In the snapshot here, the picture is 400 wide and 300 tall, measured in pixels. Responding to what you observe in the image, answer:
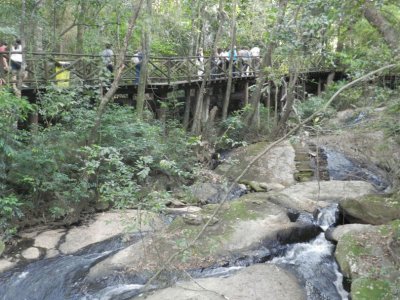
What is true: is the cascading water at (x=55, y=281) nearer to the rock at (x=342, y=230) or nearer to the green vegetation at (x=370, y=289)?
the green vegetation at (x=370, y=289)

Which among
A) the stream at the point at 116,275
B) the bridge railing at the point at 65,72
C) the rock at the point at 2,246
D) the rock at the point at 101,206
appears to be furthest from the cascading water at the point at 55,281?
the bridge railing at the point at 65,72

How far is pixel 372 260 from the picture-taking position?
7.10 metres

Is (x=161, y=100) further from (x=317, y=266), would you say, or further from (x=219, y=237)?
(x=317, y=266)

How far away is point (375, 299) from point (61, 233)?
6446mm

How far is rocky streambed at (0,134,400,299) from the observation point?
6.72 m

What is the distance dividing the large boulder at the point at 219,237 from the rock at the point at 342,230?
0.37 m

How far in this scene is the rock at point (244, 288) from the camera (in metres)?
6.38

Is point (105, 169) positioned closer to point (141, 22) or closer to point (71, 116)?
point (71, 116)

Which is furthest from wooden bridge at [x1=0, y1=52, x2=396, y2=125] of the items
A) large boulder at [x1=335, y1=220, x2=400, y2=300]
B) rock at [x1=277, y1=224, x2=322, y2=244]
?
large boulder at [x1=335, y1=220, x2=400, y2=300]

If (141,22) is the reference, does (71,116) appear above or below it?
below

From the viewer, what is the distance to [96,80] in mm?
11922

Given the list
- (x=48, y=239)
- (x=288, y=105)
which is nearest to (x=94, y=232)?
(x=48, y=239)

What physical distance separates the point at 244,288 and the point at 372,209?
417 centimetres

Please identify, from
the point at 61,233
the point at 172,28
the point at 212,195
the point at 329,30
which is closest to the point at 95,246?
the point at 61,233
